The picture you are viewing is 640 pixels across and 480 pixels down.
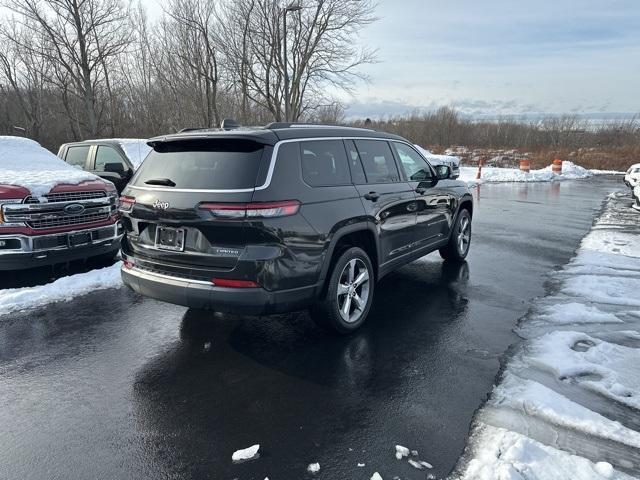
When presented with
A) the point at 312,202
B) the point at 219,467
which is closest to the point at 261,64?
the point at 312,202

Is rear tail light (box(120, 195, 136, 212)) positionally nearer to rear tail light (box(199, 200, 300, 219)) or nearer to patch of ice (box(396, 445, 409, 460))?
rear tail light (box(199, 200, 300, 219))

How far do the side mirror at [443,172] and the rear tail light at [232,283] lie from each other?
3.60 meters

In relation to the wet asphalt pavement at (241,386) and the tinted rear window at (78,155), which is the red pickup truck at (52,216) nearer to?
the wet asphalt pavement at (241,386)

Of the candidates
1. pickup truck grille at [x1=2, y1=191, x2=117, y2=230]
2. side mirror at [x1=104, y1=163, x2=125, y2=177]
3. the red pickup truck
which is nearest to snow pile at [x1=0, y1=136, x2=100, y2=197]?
the red pickup truck

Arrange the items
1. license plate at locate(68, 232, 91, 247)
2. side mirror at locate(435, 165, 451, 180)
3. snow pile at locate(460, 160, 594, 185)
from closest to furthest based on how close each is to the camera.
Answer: license plate at locate(68, 232, 91, 247)
side mirror at locate(435, 165, 451, 180)
snow pile at locate(460, 160, 594, 185)

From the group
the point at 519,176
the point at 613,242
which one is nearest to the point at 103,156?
the point at 613,242

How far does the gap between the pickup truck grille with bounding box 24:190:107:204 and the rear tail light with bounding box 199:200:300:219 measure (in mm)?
3514

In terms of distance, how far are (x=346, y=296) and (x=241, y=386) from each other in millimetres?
1360

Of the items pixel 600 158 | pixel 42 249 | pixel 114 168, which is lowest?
pixel 42 249

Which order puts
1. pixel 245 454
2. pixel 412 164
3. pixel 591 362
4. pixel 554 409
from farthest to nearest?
pixel 412 164 < pixel 591 362 < pixel 554 409 < pixel 245 454

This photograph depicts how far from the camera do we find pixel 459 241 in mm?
7078

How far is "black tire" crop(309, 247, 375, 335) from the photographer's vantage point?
4145 millimetres

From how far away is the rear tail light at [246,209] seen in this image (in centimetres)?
346

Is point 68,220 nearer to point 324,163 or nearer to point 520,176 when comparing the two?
point 324,163
